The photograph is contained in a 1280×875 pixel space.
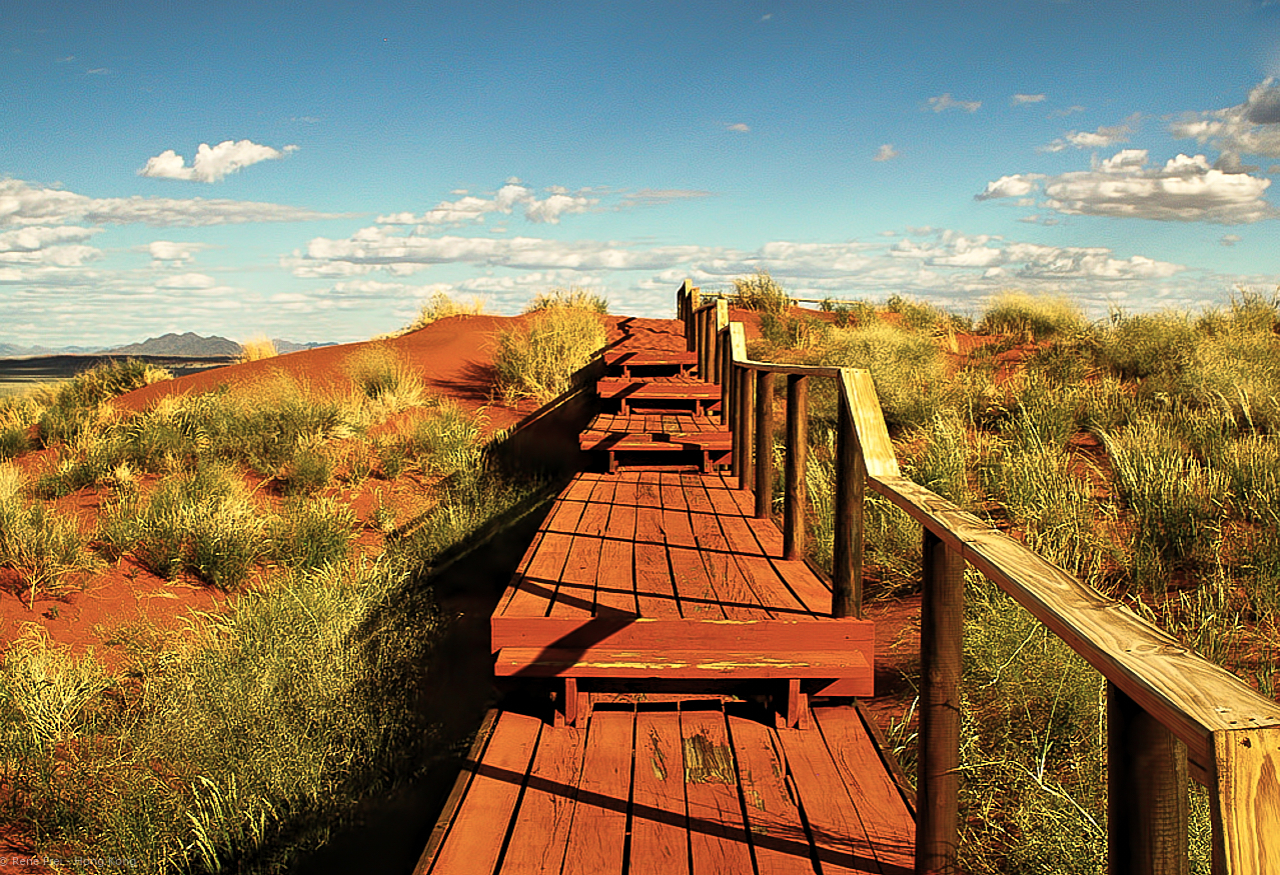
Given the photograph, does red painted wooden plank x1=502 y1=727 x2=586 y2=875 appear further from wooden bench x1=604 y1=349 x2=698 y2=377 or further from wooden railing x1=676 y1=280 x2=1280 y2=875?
wooden bench x1=604 y1=349 x2=698 y2=377

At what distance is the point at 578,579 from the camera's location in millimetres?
3949

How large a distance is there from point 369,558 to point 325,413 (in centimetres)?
432

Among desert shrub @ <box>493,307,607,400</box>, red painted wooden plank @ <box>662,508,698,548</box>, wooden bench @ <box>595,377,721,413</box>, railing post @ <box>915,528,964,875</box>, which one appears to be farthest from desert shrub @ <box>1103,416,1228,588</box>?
desert shrub @ <box>493,307,607,400</box>

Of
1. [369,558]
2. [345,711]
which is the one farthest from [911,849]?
[369,558]

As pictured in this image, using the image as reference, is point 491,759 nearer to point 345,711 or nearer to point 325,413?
point 345,711

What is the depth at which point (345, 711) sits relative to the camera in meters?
4.71

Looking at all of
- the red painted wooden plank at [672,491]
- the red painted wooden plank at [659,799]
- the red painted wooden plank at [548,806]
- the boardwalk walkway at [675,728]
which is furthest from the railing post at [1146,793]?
the red painted wooden plank at [672,491]

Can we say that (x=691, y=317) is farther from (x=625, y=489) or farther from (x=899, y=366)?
(x=625, y=489)

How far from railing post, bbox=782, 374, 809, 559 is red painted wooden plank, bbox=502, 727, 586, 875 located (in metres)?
1.49

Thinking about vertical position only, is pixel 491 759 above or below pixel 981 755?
above

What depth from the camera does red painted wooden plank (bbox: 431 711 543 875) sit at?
95.7 inches

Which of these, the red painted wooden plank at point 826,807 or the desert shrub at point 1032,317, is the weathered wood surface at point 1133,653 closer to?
the red painted wooden plank at point 826,807

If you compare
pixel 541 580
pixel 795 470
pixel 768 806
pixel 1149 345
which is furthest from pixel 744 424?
pixel 1149 345

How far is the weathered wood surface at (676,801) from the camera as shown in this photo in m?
2.43
